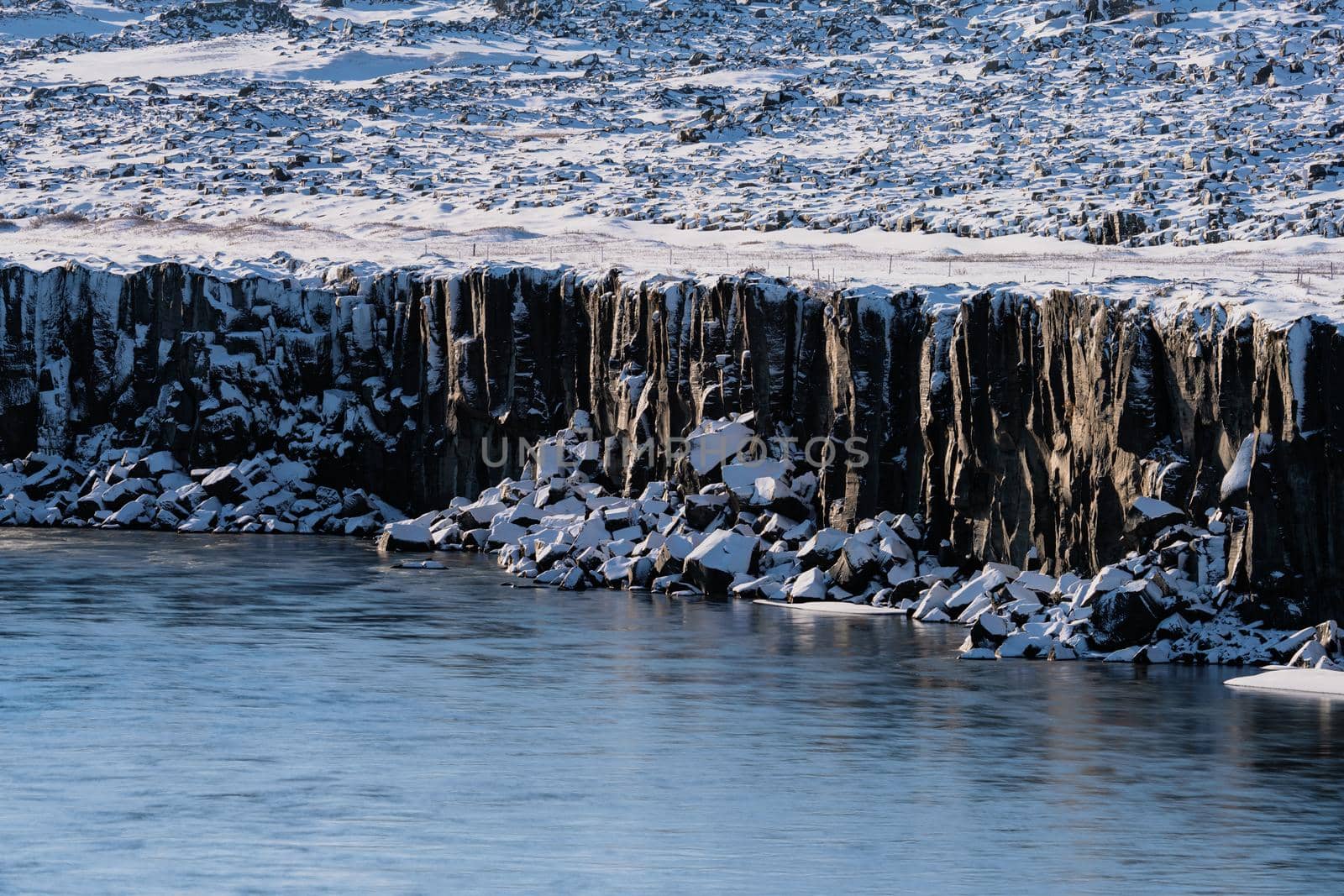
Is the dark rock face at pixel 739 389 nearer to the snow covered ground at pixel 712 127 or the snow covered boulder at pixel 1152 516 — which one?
the snow covered boulder at pixel 1152 516

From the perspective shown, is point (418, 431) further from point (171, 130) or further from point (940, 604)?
point (171, 130)

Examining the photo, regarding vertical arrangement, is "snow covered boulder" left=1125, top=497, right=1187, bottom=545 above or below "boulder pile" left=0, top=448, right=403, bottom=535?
above

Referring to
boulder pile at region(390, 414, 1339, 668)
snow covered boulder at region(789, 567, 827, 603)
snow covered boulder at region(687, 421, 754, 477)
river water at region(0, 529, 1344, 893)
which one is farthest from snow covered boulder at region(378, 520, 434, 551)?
snow covered boulder at region(789, 567, 827, 603)

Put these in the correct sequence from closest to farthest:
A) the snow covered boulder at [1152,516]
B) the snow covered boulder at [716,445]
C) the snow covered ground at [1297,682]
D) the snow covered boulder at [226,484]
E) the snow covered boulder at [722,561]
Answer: the snow covered ground at [1297,682]
the snow covered boulder at [1152,516]
the snow covered boulder at [722,561]
the snow covered boulder at [716,445]
the snow covered boulder at [226,484]

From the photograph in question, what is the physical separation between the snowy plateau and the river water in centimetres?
471

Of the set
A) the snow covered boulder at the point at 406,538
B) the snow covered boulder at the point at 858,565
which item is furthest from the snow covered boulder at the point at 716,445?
the snow covered boulder at the point at 406,538

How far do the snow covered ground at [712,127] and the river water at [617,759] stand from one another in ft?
59.3

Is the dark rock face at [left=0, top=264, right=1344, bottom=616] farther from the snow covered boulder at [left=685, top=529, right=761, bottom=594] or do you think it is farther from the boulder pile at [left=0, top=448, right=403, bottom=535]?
the snow covered boulder at [left=685, top=529, right=761, bottom=594]

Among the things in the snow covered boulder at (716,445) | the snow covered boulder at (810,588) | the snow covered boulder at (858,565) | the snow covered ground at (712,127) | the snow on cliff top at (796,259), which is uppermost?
the snow covered ground at (712,127)

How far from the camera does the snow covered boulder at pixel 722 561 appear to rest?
50031 millimetres

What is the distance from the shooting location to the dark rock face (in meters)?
41.4

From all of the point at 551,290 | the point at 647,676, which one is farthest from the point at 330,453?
the point at 647,676

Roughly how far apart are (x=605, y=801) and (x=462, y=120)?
8458cm

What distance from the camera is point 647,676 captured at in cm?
3700
